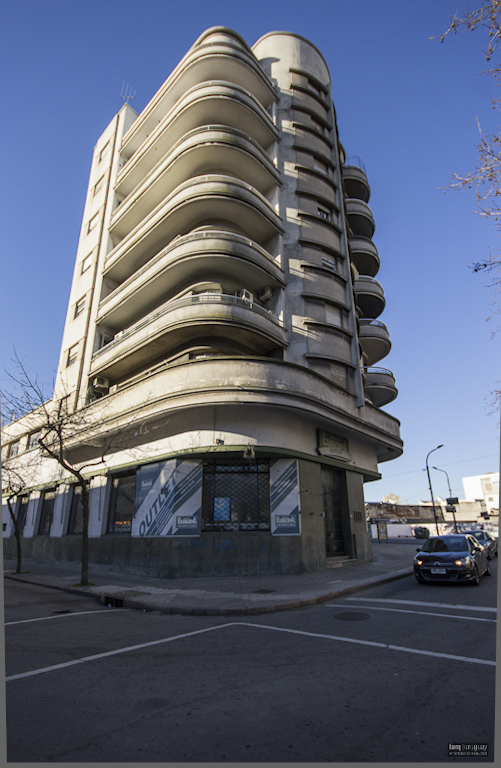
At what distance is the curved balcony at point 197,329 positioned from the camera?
15.9 metres

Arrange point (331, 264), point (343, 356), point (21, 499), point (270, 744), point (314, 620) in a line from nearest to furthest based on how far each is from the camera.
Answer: point (270, 744)
point (314, 620)
point (343, 356)
point (331, 264)
point (21, 499)

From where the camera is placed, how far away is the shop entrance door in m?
18.0

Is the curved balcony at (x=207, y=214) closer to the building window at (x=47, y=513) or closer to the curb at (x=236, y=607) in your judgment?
the building window at (x=47, y=513)

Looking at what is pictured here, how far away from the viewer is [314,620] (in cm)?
795

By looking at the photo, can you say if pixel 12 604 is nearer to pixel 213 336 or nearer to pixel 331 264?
pixel 213 336

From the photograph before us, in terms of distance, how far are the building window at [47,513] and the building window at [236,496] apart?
46.1 feet

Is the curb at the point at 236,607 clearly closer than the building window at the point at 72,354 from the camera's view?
Yes

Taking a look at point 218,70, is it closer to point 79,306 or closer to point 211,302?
point 211,302

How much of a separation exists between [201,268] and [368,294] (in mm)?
15111

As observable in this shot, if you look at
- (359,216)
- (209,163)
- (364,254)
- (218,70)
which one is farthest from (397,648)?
(359,216)

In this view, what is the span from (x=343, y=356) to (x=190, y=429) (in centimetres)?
949

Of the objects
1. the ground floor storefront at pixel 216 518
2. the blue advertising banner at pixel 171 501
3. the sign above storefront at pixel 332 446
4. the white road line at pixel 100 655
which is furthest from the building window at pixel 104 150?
the white road line at pixel 100 655

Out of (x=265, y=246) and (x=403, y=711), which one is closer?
(x=403, y=711)

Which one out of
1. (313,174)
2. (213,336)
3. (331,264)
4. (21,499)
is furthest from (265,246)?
(21,499)
